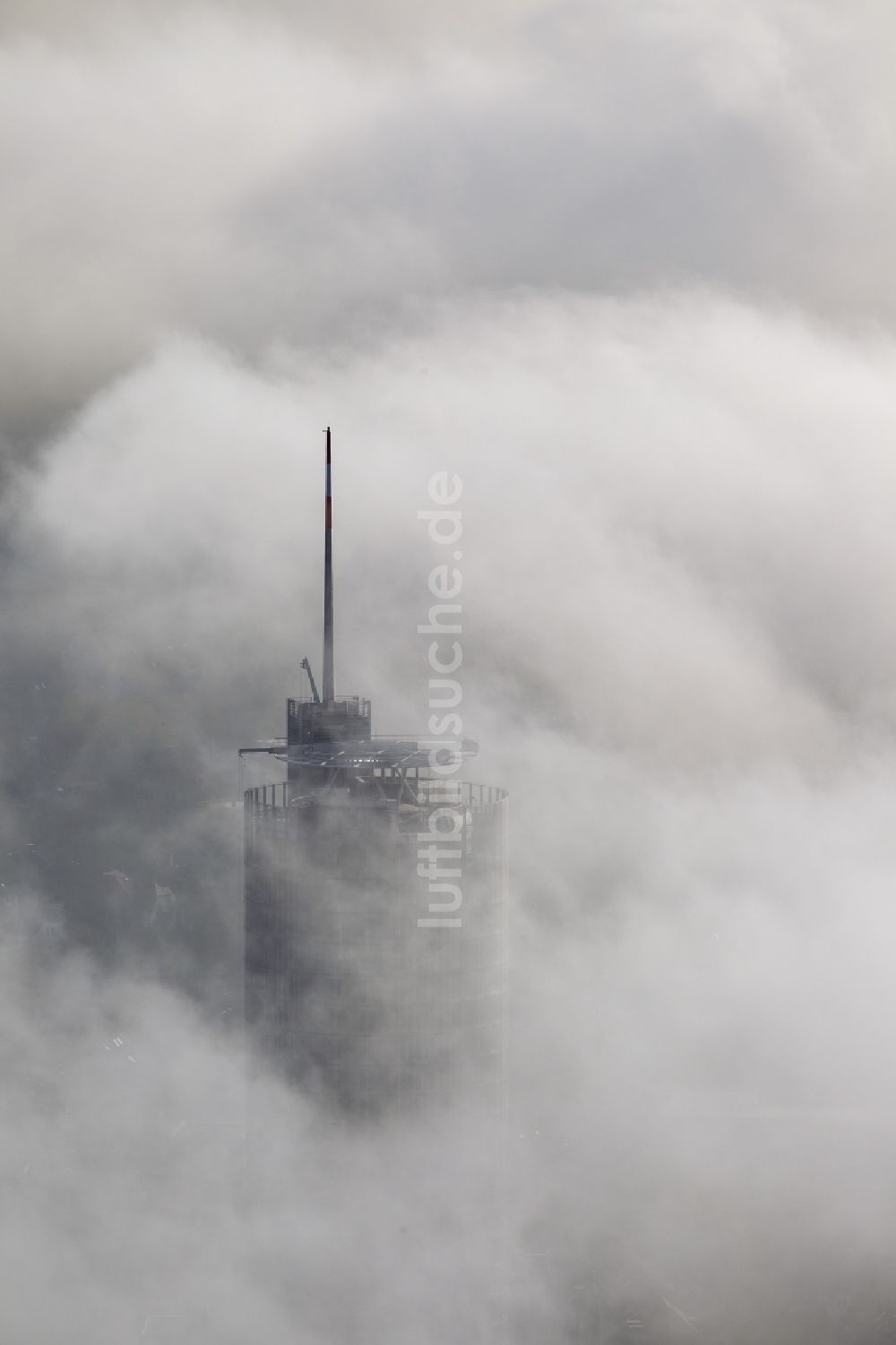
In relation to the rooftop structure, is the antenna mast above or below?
above

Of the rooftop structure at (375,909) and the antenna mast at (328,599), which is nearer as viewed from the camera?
the rooftop structure at (375,909)

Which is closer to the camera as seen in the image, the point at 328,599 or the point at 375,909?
the point at 375,909

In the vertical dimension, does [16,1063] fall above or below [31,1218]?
above

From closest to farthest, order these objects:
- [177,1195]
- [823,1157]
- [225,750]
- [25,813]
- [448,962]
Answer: [448,962]
[177,1195]
[225,750]
[823,1157]
[25,813]

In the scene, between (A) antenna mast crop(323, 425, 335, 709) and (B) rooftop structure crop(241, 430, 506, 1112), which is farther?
(A) antenna mast crop(323, 425, 335, 709)

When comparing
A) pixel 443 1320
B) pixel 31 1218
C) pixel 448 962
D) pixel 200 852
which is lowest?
pixel 443 1320

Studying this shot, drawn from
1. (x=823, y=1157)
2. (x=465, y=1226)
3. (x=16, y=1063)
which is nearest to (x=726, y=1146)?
(x=823, y=1157)

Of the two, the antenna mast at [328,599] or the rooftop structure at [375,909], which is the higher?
the antenna mast at [328,599]

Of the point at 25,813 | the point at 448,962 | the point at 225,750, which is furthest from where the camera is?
the point at 25,813

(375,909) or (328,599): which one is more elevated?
(328,599)

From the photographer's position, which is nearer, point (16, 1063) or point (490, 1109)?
point (490, 1109)

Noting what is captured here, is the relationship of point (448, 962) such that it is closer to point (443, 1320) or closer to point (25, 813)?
point (443, 1320)
